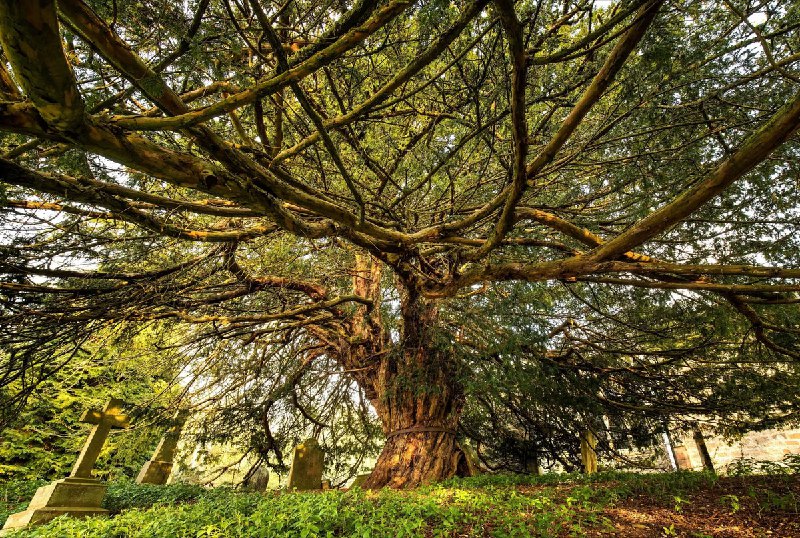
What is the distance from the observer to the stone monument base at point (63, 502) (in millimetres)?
5863

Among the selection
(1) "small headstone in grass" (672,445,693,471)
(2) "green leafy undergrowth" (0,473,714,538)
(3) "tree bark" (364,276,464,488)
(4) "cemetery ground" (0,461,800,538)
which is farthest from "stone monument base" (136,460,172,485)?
(1) "small headstone in grass" (672,445,693,471)

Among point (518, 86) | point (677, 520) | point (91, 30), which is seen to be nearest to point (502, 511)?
point (677, 520)

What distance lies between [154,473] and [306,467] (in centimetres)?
511

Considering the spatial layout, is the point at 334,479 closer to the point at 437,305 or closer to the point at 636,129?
the point at 437,305

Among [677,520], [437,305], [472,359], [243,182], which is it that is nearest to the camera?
[243,182]

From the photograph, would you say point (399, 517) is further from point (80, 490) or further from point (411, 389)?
point (80, 490)

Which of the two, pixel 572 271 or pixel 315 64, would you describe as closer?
pixel 315 64

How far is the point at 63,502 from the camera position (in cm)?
618

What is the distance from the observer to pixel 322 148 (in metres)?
4.35

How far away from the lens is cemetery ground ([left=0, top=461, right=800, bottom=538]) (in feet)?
10.8

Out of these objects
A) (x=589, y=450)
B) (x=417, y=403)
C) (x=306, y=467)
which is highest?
(x=417, y=403)

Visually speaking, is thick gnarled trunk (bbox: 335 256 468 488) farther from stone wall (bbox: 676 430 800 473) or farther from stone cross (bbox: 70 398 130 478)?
stone wall (bbox: 676 430 800 473)

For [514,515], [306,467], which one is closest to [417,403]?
[306,467]

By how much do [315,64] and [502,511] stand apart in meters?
4.18
